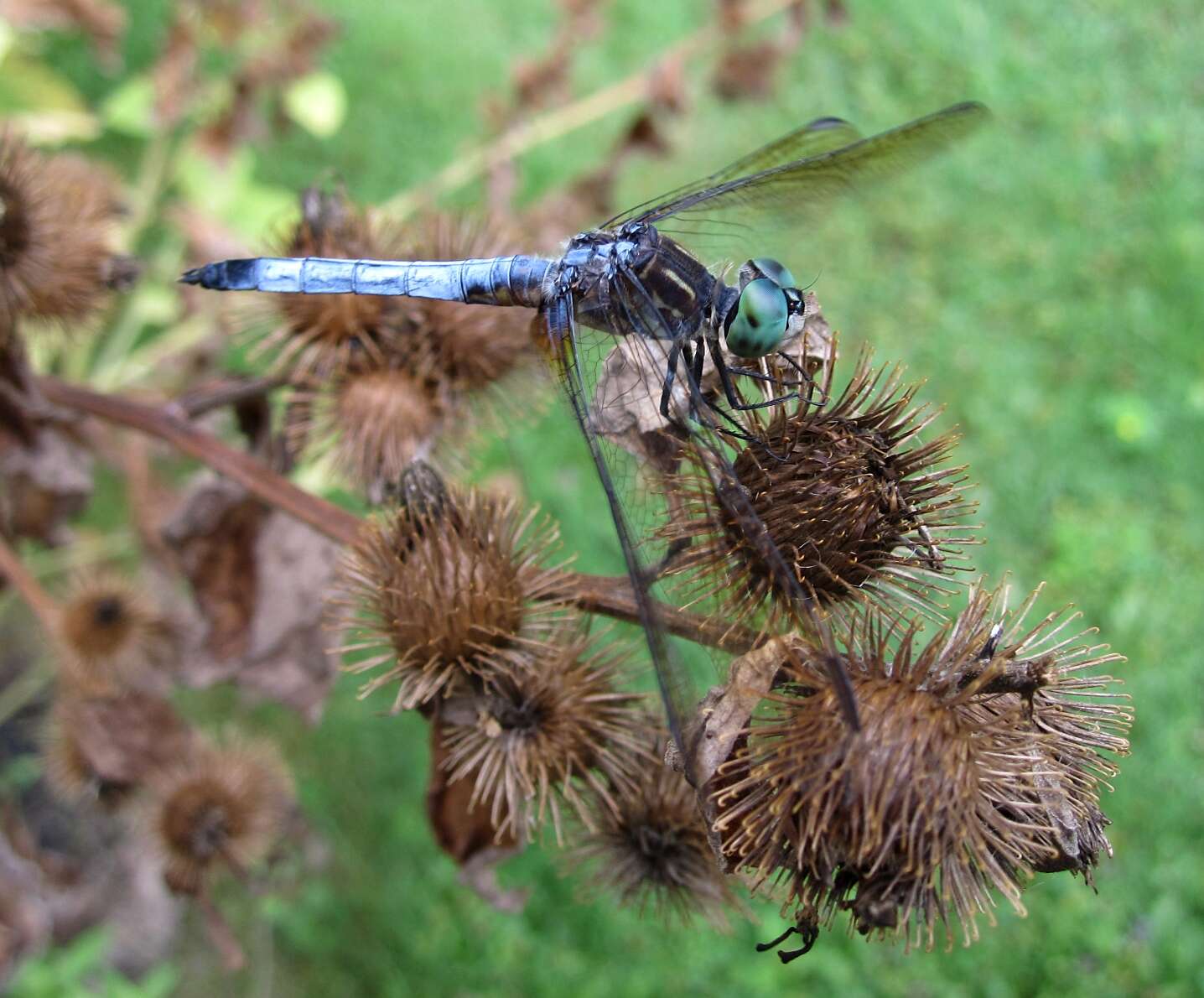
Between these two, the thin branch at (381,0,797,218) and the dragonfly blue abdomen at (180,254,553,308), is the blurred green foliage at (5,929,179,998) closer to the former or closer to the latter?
the dragonfly blue abdomen at (180,254,553,308)

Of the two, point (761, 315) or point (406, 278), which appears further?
point (406, 278)

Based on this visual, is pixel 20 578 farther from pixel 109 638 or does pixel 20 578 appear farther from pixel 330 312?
pixel 330 312

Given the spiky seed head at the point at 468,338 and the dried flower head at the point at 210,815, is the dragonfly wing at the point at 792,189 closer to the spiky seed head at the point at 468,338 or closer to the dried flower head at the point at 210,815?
the spiky seed head at the point at 468,338

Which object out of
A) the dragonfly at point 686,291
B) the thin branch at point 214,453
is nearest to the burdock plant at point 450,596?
the thin branch at point 214,453

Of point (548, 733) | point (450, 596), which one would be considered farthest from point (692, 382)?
point (548, 733)

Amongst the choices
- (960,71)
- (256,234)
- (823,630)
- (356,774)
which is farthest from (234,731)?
(960,71)

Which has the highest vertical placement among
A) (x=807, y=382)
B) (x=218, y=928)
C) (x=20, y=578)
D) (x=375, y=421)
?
(x=375, y=421)
